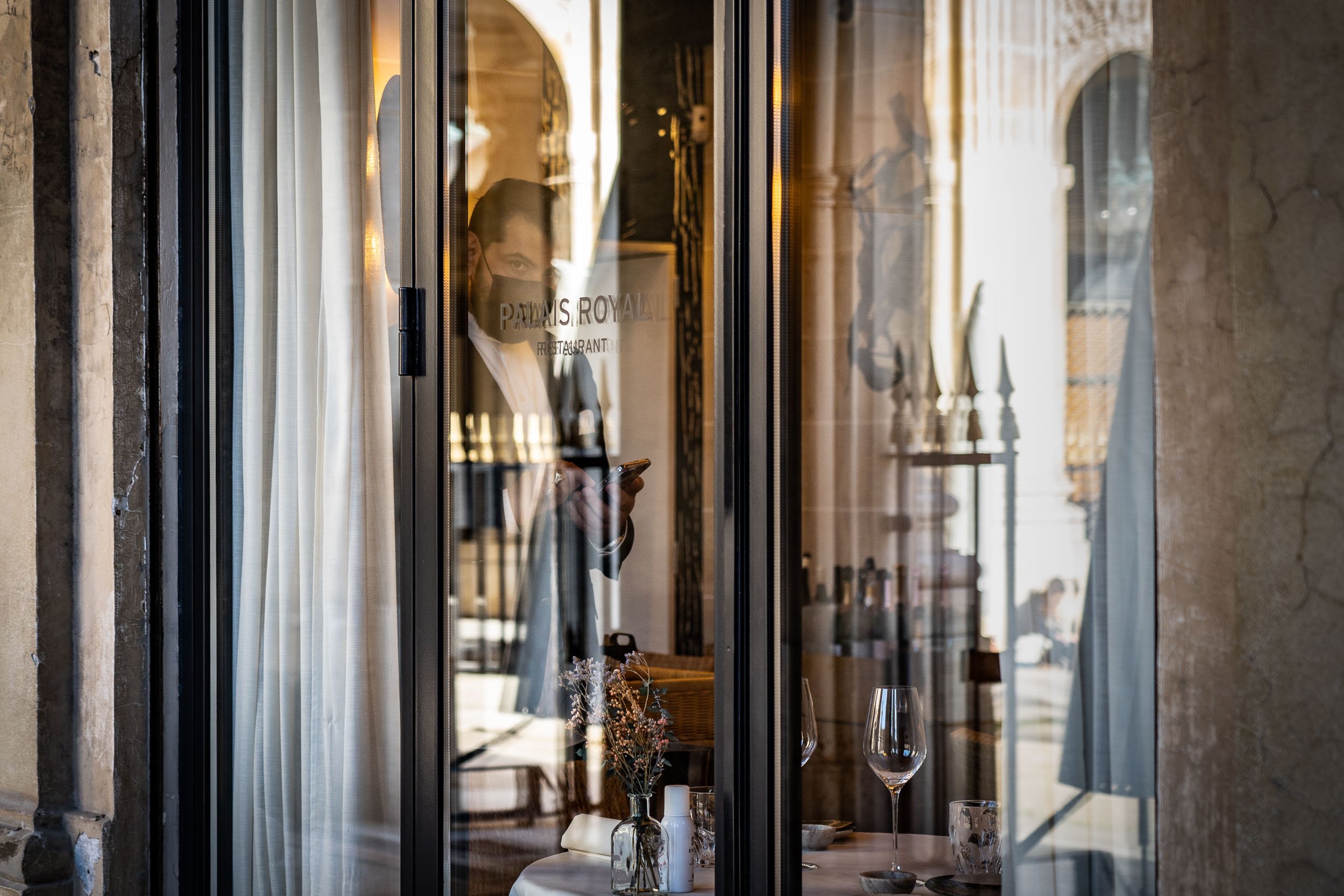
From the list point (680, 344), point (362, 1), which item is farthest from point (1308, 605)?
point (362, 1)

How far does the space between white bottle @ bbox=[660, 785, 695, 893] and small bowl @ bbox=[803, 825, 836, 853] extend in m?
0.20

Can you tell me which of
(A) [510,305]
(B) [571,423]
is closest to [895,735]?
(B) [571,423]

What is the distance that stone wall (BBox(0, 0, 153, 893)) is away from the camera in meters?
2.41

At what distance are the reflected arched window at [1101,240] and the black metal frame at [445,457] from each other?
1.22ft

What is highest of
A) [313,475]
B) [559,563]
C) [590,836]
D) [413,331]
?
[413,331]

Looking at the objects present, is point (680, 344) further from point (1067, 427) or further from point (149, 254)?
point (149, 254)

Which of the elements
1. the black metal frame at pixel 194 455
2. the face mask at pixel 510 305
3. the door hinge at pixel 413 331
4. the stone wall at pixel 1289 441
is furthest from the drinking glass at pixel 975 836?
the black metal frame at pixel 194 455

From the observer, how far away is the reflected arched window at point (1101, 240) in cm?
122

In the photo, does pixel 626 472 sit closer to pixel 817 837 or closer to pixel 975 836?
pixel 817 837

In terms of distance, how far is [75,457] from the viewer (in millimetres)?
2498

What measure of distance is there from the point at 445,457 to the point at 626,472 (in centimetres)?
37

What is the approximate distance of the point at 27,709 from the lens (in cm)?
247

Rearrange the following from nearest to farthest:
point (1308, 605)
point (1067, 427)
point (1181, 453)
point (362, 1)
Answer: point (1308, 605) < point (1181, 453) < point (1067, 427) < point (362, 1)

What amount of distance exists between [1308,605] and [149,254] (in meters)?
2.22
